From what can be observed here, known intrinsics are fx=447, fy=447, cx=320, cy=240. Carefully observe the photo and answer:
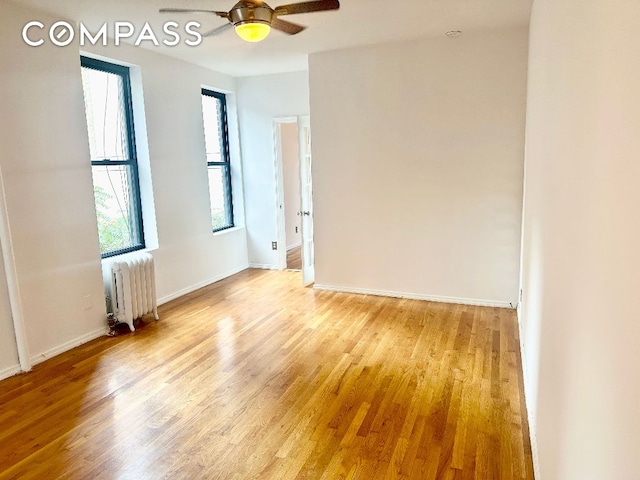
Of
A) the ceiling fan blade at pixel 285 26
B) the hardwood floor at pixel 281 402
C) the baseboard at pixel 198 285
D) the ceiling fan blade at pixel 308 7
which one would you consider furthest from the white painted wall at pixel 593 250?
the baseboard at pixel 198 285

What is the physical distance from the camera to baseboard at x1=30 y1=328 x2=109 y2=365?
3.55 metres

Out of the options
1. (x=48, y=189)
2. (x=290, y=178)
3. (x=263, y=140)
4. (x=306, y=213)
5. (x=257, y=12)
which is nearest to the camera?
(x=257, y=12)

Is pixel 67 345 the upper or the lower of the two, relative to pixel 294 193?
lower

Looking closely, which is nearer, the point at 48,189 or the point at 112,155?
the point at 48,189

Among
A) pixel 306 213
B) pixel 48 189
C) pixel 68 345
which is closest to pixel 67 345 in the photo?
pixel 68 345

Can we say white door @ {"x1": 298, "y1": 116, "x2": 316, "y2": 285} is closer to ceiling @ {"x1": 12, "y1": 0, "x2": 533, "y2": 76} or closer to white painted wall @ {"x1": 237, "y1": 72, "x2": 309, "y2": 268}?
white painted wall @ {"x1": 237, "y1": 72, "x2": 309, "y2": 268}

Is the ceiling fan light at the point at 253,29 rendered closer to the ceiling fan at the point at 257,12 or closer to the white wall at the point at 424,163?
the ceiling fan at the point at 257,12

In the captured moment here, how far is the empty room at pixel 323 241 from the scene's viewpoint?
135 cm

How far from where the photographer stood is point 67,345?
3.80 metres

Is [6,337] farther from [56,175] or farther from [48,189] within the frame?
[56,175]

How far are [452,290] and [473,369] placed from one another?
5.18 ft

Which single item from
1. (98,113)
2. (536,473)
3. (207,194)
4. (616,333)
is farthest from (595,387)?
(207,194)

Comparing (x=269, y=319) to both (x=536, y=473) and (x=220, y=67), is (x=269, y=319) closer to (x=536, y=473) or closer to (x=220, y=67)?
(x=536, y=473)

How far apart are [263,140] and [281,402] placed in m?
4.13
